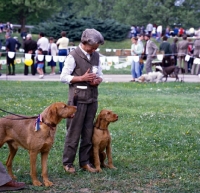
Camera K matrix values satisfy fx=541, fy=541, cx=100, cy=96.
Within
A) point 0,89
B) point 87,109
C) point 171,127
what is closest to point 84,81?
point 87,109

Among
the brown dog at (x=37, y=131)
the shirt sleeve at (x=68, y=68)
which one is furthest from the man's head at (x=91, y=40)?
the brown dog at (x=37, y=131)

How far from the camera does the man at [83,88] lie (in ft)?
24.1

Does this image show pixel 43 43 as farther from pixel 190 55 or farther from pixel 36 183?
pixel 36 183

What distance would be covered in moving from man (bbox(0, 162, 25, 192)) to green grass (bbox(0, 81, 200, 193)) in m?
0.17

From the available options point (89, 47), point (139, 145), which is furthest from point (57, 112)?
point (139, 145)

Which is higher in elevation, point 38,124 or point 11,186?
point 38,124

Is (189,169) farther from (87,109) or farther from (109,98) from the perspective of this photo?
(109,98)

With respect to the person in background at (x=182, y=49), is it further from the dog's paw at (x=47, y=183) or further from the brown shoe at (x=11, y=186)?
the brown shoe at (x=11, y=186)

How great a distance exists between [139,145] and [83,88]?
2.47 meters

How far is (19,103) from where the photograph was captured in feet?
48.9

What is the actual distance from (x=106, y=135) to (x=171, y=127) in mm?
3904

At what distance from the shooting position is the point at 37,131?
6.95 m

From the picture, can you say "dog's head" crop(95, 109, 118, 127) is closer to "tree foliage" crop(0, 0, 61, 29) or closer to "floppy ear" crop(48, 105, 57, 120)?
"floppy ear" crop(48, 105, 57, 120)

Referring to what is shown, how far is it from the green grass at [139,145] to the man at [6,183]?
17 cm
